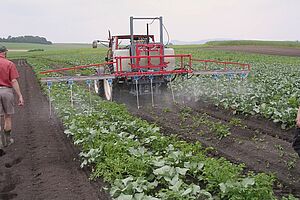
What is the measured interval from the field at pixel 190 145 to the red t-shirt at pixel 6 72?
1.39 metres

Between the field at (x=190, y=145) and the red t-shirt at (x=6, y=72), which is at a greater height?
the red t-shirt at (x=6, y=72)

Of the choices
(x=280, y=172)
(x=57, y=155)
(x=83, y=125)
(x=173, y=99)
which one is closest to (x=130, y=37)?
(x=173, y=99)

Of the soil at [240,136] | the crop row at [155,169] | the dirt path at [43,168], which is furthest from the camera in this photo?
the soil at [240,136]

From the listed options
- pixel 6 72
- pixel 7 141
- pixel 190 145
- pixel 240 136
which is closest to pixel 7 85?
Result: pixel 6 72

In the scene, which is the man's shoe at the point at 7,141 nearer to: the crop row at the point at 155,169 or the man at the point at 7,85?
the man at the point at 7,85

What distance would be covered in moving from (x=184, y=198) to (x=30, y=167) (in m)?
3.17

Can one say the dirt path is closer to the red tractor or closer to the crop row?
the crop row

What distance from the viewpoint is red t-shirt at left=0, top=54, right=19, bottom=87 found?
7.24m

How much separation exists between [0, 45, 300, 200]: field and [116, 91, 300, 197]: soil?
0.01 m

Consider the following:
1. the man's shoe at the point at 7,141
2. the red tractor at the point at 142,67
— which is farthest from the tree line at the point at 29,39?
the man's shoe at the point at 7,141

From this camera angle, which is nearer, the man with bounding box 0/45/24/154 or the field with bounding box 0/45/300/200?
the field with bounding box 0/45/300/200

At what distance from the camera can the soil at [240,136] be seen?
603 cm

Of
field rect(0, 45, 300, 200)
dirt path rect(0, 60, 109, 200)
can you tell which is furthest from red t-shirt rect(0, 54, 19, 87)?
field rect(0, 45, 300, 200)

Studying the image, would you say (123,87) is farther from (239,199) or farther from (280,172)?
(239,199)
